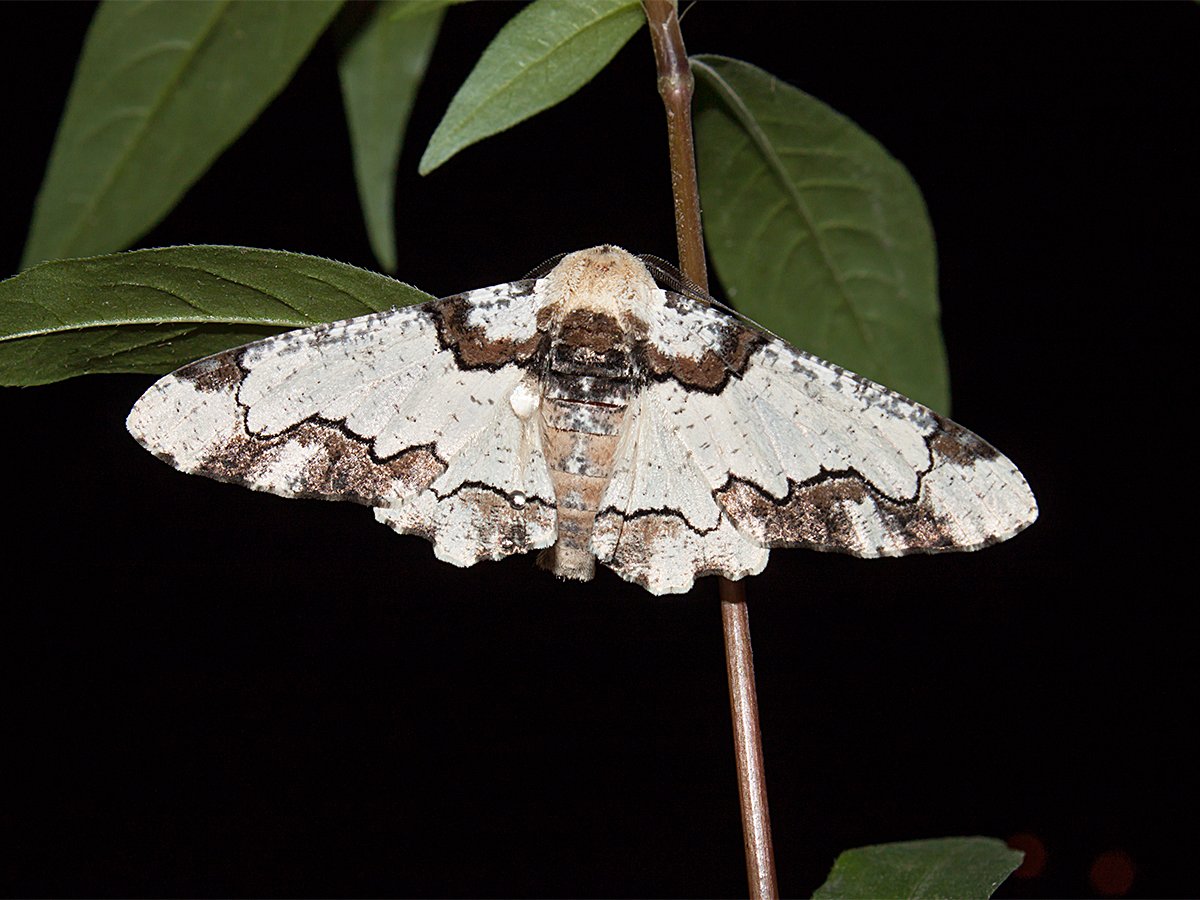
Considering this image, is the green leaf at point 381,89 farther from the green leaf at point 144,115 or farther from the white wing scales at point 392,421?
the white wing scales at point 392,421

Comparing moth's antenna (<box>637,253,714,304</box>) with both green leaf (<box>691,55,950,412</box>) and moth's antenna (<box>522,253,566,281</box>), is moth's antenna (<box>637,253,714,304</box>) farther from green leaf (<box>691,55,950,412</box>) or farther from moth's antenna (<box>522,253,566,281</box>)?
green leaf (<box>691,55,950,412</box>)

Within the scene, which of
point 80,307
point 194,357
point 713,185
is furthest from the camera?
point 713,185

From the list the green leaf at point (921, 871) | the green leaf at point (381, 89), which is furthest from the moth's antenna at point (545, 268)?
the green leaf at point (921, 871)

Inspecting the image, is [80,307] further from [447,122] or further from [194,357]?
[447,122]

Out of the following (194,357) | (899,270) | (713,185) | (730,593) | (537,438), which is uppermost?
(713,185)

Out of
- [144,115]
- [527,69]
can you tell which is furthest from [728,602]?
[144,115]

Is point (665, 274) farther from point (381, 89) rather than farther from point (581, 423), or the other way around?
point (381, 89)

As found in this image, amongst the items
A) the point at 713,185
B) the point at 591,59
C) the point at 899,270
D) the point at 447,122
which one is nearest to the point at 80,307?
the point at 447,122

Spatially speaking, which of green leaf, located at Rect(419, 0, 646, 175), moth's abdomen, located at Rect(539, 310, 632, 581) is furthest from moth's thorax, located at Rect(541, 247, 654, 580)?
green leaf, located at Rect(419, 0, 646, 175)
